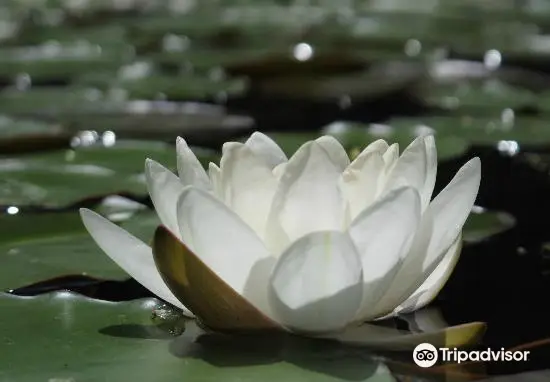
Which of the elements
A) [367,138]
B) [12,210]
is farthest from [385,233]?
[367,138]

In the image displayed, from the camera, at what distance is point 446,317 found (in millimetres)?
947

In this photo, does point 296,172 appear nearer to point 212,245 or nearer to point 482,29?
point 212,245

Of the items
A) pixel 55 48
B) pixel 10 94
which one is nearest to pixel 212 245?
pixel 10 94

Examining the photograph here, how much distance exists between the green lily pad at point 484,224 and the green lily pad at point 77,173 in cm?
49

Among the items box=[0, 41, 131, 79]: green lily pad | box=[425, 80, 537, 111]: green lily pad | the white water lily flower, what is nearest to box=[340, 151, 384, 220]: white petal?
the white water lily flower

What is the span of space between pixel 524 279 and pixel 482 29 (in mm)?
2475

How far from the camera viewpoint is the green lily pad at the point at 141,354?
0.72 m

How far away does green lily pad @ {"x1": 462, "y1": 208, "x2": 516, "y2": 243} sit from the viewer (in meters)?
1.20

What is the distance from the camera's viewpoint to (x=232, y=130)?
2.01 m

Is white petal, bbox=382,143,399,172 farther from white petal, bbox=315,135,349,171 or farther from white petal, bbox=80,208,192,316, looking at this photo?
white petal, bbox=80,208,192,316

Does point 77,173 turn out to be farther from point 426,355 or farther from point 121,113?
point 426,355

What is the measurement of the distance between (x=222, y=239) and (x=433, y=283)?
236 mm

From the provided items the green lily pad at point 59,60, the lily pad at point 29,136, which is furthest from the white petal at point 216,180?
the green lily pad at point 59,60

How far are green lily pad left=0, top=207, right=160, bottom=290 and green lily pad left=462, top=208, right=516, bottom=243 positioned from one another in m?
0.43
